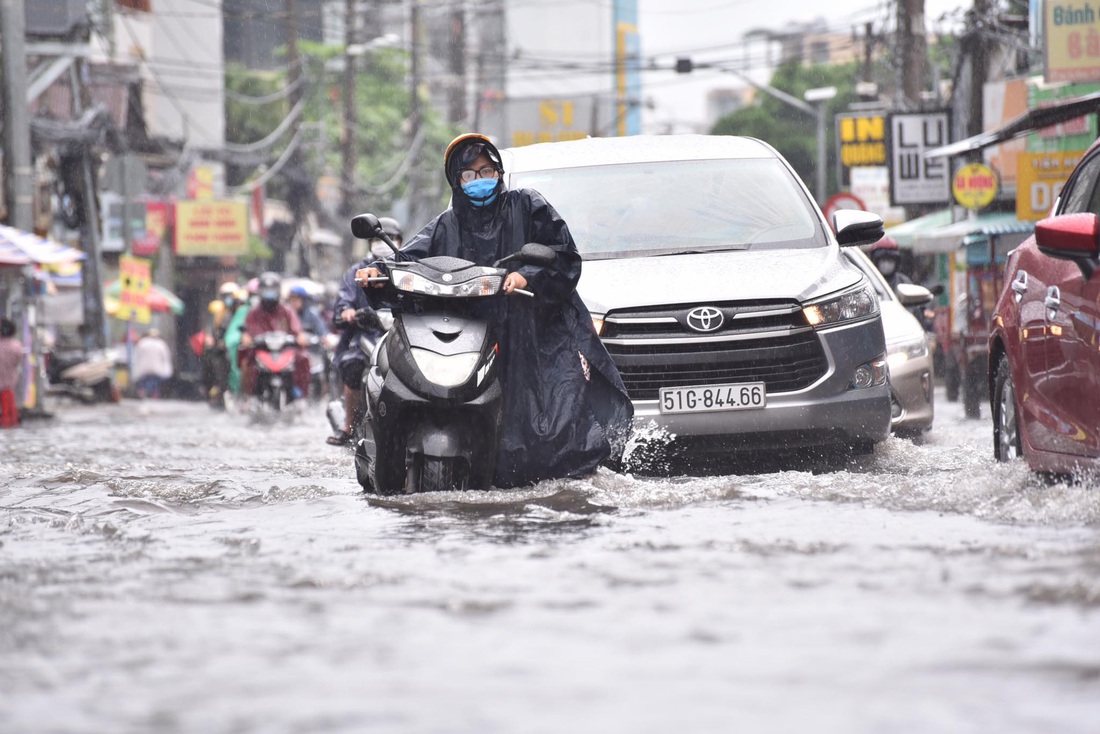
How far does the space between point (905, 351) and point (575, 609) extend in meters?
6.93

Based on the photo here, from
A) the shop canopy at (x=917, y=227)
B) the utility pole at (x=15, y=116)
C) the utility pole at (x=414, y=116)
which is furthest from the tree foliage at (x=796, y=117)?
the utility pole at (x=15, y=116)

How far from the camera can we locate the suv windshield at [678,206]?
9273mm

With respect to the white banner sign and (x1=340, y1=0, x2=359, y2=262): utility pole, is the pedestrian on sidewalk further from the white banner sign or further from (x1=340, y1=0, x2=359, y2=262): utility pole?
the white banner sign

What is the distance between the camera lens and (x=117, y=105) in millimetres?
44438

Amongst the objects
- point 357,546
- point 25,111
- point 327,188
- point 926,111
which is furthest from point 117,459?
point 327,188

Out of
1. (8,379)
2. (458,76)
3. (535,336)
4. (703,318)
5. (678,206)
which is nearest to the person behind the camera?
(535,336)

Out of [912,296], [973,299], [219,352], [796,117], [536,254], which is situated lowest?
[219,352]

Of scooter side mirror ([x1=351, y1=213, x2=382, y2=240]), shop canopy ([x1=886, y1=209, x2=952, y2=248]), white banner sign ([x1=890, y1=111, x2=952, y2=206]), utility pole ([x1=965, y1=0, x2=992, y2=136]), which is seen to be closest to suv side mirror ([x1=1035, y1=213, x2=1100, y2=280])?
scooter side mirror ([x1=351, y1=213, x2=382, y2=240])

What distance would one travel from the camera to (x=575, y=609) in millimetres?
→ 4824

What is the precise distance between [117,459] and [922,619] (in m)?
10.3

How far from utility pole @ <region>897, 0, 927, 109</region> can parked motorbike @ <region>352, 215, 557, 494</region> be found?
23293 millimetres

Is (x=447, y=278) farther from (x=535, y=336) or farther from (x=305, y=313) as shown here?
(x=305, y=313)

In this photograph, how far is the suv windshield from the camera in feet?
30.4

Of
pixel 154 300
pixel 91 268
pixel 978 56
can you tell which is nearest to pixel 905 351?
pixel 978 56
